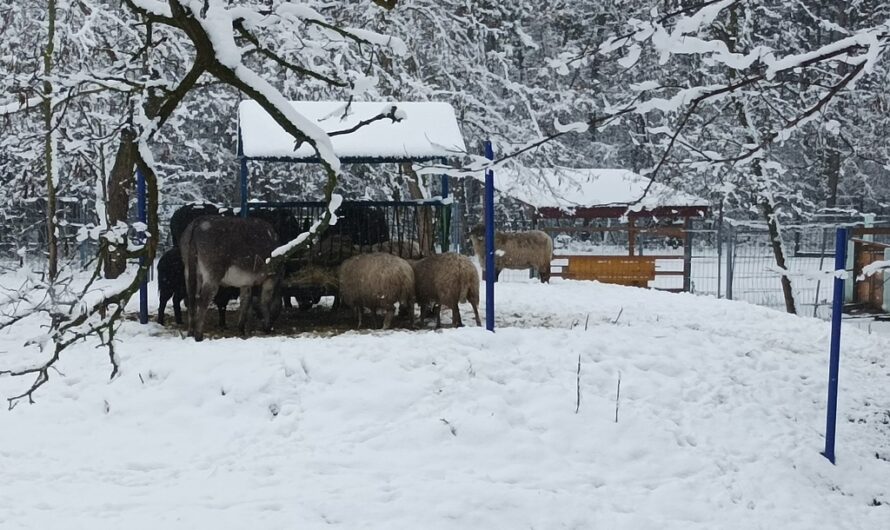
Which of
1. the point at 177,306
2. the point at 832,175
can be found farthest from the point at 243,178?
the point at 832,175

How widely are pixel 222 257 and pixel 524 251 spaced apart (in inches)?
347

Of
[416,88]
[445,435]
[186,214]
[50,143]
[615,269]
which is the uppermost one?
[416,88]

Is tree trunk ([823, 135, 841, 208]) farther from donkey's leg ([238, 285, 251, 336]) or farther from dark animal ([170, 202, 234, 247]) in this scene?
donkey's leg ([238, 285, 251, 336])

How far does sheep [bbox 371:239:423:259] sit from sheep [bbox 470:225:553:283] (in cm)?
551

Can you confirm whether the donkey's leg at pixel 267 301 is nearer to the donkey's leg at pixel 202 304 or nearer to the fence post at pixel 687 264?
the donkey's leg at pixel 202 304

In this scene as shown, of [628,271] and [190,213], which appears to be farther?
[628,271]

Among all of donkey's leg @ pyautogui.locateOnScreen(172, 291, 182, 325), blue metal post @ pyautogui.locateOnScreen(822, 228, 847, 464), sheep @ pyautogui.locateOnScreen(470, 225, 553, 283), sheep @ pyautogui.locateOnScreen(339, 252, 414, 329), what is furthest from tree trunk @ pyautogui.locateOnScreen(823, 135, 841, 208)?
donkey's leg @ pyautogui.locateOnScreen(172, 291, 182, 325)

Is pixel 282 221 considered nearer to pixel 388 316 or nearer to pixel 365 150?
pixel 365 150

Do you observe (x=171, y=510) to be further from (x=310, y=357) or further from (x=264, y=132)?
(x=264, y=132)

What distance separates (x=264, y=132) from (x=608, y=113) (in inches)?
271

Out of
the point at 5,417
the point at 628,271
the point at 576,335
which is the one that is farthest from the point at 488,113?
the point at 5,417

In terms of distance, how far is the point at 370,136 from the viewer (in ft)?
35.1

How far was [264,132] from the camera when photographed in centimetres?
1059

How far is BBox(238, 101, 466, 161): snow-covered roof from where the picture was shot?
10219 millimetres
